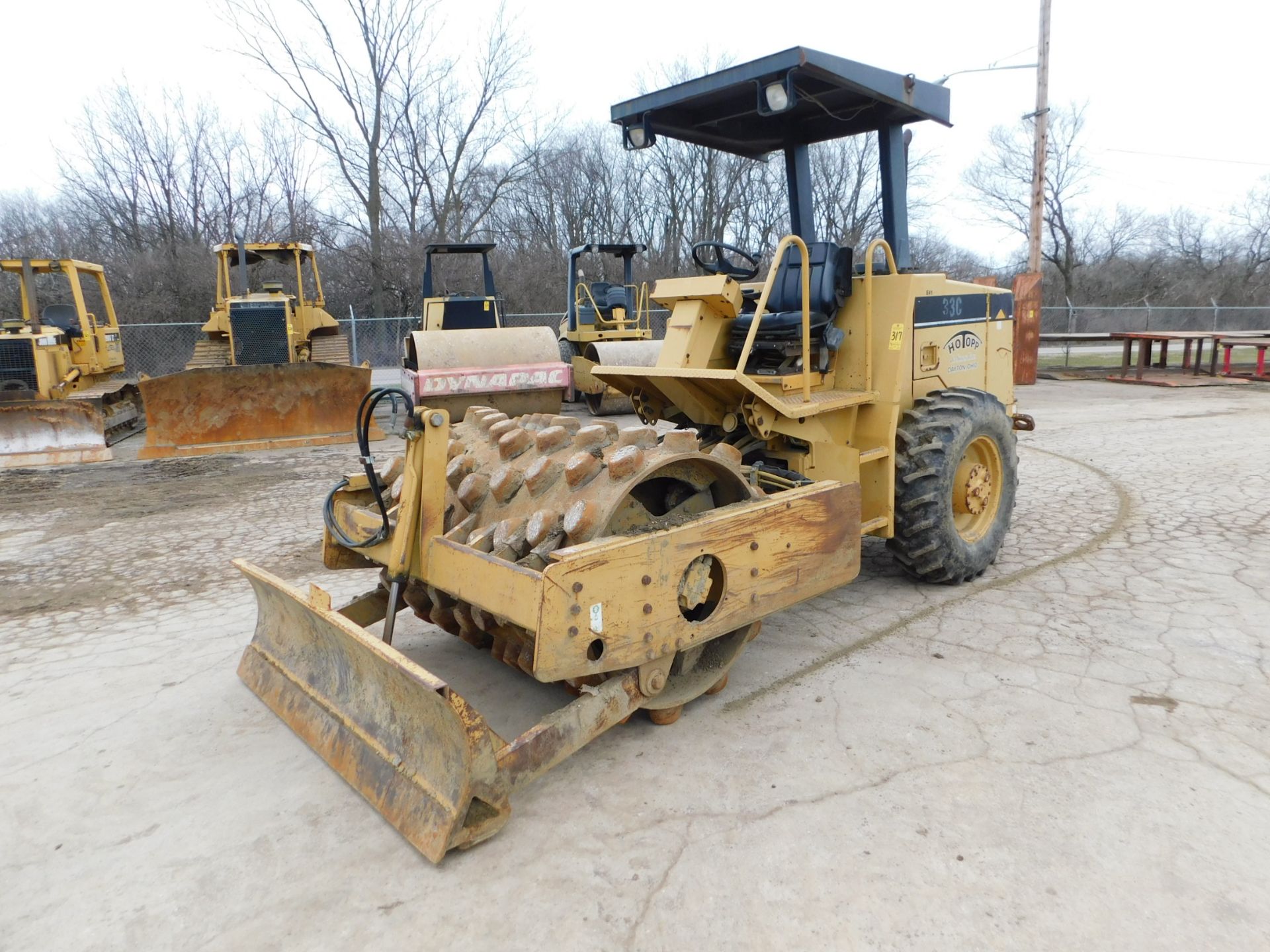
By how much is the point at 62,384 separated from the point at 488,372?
6626 mm

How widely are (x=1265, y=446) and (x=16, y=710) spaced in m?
10.5

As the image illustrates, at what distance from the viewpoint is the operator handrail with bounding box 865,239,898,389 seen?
14.3ft

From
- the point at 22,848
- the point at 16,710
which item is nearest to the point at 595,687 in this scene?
the point at 22,848

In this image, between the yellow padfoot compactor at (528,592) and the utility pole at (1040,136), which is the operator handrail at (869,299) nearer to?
the yellow padfoot compactor at (528,592)

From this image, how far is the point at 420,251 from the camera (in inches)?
958

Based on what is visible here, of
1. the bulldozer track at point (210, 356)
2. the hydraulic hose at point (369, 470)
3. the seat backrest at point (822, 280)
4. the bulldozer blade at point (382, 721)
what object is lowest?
the bulldozer blade at point (382, 721)

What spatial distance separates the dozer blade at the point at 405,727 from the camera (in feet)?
8.11

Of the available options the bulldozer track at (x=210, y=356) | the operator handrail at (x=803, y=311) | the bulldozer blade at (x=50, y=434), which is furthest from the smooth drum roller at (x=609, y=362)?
the operator handrail at (x=803, y=311)

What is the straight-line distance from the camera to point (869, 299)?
439 centimetres

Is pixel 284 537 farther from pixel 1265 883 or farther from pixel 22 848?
pixel 1265 883

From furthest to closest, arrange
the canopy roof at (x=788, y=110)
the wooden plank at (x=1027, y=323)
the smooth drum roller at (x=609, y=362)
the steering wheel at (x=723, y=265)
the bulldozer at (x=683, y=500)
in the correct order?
the wooden plank at (x=1027, y=323)
the smooth drum roller at (x=609, y=362)
the steering wheel at (x=723, y=265)
the canopy roof at (x=788, y=110)
the bulldozer at (x=683, y=500)

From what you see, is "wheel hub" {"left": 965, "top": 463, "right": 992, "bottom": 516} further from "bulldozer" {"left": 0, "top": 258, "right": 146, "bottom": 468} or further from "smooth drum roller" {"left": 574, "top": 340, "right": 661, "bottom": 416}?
"bulldozer" {"left": 0, "top": 258, "right": 146, "bottom": 468}

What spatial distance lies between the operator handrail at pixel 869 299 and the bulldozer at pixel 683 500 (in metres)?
0.02

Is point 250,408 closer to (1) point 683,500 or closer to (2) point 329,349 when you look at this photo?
(2) point 329,349
